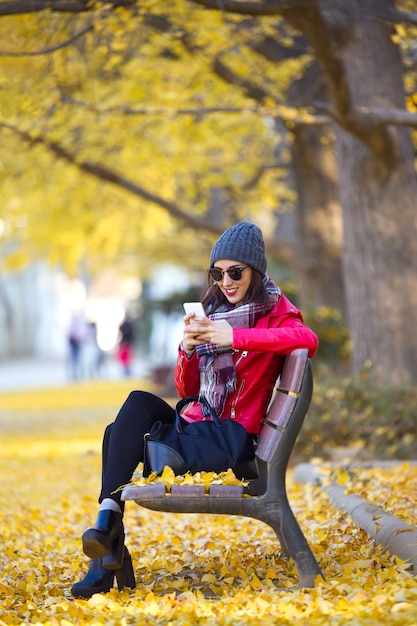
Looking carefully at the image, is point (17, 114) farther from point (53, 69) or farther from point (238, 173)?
point (238, 173)

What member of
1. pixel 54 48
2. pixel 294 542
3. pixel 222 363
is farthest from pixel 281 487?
pixel 54 48

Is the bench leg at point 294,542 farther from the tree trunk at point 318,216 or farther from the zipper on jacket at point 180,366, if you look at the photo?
the tree trunk at point 318,216

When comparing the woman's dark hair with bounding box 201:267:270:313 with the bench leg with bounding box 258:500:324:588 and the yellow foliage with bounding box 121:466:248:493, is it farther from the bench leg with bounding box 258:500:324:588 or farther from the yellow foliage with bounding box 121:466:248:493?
the bench leg with bounding box 258:500:324:588

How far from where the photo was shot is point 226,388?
16.2ft

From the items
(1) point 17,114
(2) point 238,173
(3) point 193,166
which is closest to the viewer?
(1) point 17,114

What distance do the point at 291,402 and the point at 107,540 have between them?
967 mm

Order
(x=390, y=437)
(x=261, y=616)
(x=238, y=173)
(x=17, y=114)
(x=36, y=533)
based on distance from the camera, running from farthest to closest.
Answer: (x=238, y=173), (x=17, y=114), (x=390, y=437), (x=36, y=533), (x=261, y=616)

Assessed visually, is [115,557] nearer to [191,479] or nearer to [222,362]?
[191,479]

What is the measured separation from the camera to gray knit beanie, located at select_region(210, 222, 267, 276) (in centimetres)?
500

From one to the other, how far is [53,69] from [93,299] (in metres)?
68.7

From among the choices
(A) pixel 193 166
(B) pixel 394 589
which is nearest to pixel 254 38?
(A) pixel 193 166

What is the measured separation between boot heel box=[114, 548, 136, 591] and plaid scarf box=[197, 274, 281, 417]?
0.75 m

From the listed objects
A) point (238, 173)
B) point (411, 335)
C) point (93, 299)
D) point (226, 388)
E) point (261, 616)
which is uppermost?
point (226, 388)

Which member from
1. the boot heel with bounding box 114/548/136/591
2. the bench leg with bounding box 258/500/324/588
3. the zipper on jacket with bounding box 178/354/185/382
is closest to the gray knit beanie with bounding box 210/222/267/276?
the zipper on jacket with bounding box 178/354/185/382
